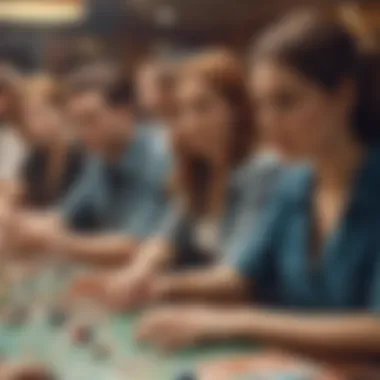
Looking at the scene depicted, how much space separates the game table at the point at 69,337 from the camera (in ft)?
5.31

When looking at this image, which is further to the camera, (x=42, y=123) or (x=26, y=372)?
(x=42, y=123)

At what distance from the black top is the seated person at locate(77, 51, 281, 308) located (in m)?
0.19

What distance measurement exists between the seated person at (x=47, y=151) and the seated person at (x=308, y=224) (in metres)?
0.30

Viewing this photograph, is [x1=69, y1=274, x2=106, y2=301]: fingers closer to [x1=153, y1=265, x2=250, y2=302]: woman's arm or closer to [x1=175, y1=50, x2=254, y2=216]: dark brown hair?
[x1=153, y1=265, x2=250, y2=302]: woman's arm

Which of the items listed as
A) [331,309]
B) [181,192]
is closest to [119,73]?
[181,192]

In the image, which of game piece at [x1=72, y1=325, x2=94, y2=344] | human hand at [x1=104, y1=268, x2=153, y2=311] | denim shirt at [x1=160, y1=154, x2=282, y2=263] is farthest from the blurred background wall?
game piece at [x1=72, y1=325, x2=94, y2=344]

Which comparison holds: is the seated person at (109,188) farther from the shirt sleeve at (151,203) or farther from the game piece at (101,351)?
the game piece at (101,351)

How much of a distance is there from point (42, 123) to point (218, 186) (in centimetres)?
39

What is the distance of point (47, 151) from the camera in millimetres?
1805

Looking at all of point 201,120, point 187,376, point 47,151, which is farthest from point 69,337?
point 201,120

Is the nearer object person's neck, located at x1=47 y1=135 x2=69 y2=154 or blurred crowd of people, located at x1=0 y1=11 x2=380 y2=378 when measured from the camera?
blurred crowd of people, located at x1=0 y1=11 x2=380 y2=378

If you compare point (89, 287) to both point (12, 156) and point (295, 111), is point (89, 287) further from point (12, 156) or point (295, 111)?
point (295, 111)

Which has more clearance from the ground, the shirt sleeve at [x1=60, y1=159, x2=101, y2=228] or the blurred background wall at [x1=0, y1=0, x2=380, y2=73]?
the blurred background wall at [x1=0, y1=0, x2=380, y2=73]

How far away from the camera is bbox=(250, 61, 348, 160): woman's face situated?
5.37 feet
